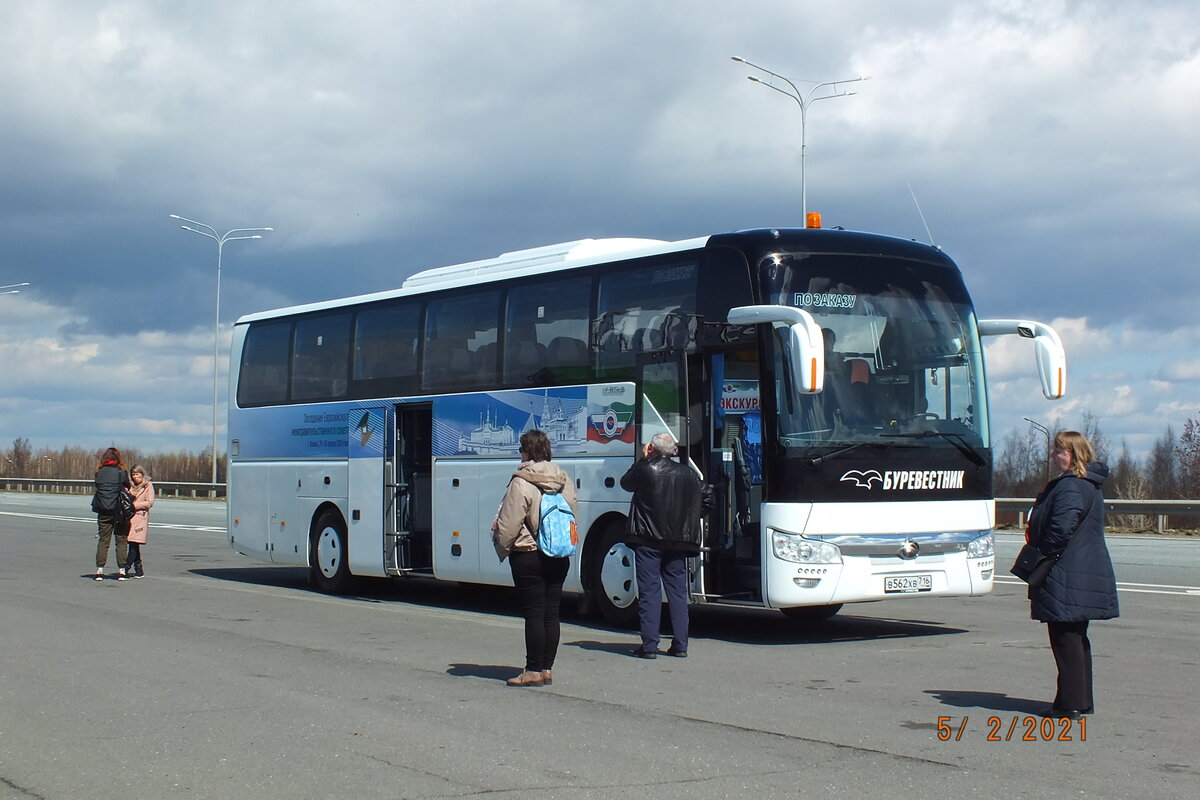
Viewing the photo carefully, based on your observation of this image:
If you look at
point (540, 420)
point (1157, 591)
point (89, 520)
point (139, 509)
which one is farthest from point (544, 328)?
point (89, 520)

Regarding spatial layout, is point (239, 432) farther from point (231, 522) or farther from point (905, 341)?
point (905, 341)

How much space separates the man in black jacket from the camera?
36.4 ft

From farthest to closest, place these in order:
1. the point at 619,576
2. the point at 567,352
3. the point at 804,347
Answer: the point at 567,352 → the point at 619,576 → the point at 804,347

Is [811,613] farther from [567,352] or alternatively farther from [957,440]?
[567,352]

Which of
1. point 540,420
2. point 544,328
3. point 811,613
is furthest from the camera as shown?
point 811,613

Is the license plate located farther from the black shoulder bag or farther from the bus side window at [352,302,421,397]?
the bus side window at [352,302,421,397]

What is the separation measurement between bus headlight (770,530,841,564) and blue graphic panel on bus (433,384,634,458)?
209cm

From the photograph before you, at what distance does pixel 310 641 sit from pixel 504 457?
130 inches

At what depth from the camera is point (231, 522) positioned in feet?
65.1

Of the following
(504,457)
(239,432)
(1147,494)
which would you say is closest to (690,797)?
(504,457)

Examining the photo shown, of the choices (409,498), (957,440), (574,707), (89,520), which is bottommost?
(574,707)

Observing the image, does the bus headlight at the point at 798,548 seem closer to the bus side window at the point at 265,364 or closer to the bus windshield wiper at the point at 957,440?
the bus windshield wiper at the point at 957,440

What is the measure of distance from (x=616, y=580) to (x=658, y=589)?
223 centimetres
